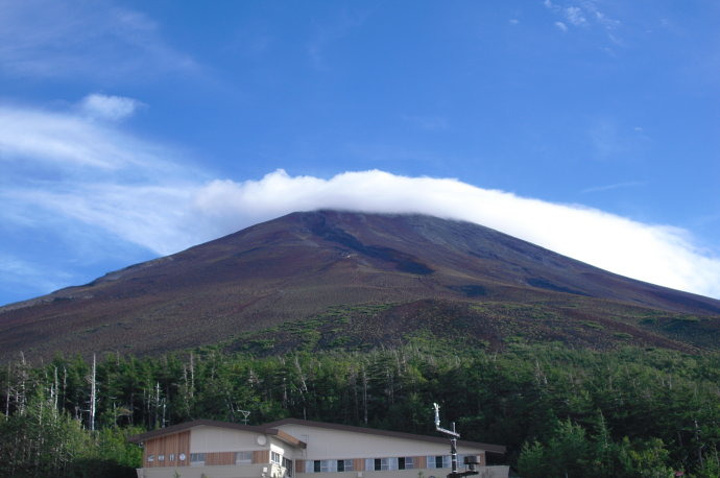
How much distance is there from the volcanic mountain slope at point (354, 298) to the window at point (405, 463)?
45.8 meters

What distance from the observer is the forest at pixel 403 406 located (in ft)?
126

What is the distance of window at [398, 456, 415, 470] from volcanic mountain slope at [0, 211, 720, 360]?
45801mm

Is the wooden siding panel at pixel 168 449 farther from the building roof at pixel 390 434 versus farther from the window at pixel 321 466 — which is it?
the window at pixel 321 466

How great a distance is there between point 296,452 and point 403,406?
12.9m

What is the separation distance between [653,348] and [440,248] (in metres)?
88.4

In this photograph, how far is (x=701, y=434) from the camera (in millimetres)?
38344

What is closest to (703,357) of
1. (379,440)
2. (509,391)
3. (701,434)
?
(509,391)

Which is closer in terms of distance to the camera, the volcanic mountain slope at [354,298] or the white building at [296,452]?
the white building at [296,452]

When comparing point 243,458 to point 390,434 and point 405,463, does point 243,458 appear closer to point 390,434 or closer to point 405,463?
point 390,434

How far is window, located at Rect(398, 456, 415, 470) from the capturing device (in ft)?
130

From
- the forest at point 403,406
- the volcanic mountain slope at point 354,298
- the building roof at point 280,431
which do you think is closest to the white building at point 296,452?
the building roof at point 280,431

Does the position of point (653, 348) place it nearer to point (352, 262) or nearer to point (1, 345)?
point (352, 262)

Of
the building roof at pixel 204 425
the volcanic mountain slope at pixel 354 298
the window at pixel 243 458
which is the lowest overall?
the window at pixel 243 458

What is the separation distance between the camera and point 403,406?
51.3m
